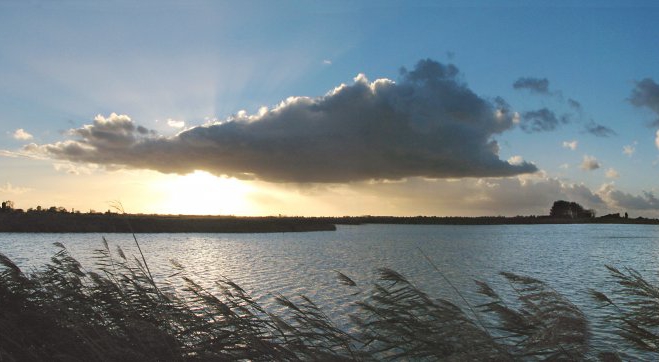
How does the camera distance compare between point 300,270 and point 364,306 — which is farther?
point 300,270

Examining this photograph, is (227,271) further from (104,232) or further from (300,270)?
(104,232)

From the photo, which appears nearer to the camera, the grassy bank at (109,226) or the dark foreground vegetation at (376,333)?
the dark foreground vegetation at (376,333)

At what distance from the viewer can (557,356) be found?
22.6 ft

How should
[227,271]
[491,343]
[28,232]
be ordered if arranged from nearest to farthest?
[491,343]
[227,271]
[28,232]

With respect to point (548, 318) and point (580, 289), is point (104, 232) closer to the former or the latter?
point (580, 289)

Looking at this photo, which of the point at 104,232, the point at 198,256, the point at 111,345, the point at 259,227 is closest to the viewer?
the point at 111,345

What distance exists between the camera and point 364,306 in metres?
7.44

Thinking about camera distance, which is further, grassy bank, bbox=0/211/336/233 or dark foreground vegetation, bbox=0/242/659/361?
grassy bank, bbox=0/211/336/233

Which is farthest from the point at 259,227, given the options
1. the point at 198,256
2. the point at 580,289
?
the point at 580,289

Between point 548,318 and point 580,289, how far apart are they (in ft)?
76.2

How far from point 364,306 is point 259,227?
9955 cm

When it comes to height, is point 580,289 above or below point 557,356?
below

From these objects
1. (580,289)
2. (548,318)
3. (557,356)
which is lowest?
(580,289)

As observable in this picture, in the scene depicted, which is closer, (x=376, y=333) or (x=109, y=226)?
(x=376, y=333)
